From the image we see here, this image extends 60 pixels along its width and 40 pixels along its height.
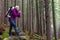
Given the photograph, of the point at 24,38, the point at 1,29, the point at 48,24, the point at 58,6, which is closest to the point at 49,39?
the point at 48,24

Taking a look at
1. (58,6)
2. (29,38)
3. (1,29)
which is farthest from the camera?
(58,6)

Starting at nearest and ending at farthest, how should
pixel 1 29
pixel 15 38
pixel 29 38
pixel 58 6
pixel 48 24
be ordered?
pixel 48 24
pixel 15 38
pixel 29 38
pixel 1 29
pixel 58 6

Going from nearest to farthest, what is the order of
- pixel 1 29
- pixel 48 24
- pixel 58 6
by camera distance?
pixel 48 24 → pixel 1 29 → pixel 58 6

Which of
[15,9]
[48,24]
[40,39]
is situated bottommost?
[40,39]

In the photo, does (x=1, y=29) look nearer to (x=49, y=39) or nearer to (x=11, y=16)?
(x=11, y=16)

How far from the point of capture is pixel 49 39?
9203 millimetres

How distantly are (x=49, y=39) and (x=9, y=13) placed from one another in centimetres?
281

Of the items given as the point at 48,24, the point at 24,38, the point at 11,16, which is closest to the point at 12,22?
the point at 11,16

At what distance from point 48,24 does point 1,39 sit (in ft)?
10.2

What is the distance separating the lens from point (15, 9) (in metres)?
10.3

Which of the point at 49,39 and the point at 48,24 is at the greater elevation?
the point at 48,24

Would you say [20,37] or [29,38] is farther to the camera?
→ [29,38]

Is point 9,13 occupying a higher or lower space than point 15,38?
higher

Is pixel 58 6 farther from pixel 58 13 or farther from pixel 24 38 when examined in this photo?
pixel 24 38
